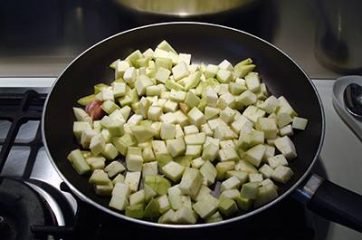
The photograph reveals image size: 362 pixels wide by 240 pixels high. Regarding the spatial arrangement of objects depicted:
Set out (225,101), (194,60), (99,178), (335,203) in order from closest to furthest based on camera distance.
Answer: (335,203), (99,178), (225,101), (194,60)

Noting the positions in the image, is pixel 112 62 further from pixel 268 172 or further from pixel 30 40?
pixel 268 172

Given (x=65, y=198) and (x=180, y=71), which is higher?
(x=180, y=71)

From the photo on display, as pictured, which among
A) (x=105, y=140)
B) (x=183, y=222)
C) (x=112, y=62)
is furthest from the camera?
(x=112, y=62)

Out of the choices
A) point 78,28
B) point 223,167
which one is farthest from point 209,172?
point 78,28

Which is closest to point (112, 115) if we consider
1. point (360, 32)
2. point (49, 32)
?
point (49, 32)

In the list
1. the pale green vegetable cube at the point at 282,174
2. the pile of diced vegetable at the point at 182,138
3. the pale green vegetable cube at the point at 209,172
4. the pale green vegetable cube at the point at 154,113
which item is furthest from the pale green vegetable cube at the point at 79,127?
the pale green vegetable cube at the point at 282,174

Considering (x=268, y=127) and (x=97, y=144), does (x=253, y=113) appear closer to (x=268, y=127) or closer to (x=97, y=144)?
(x=268, y=127)

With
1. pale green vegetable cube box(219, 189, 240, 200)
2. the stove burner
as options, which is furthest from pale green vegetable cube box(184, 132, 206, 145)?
the stove burner
